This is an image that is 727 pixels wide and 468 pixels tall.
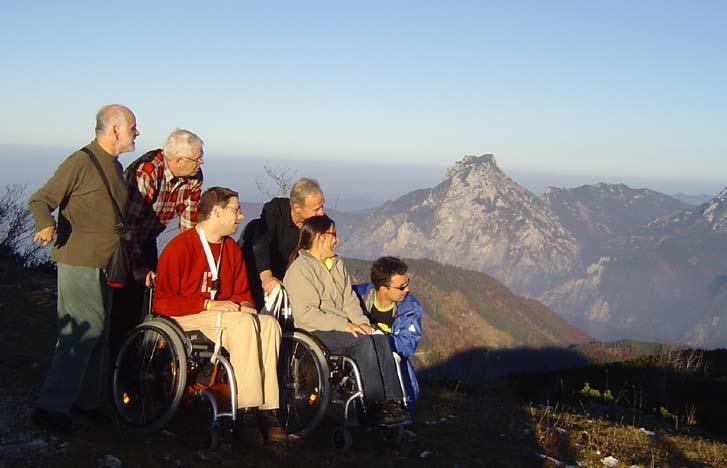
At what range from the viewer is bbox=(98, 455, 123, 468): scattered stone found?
4180 millimetres

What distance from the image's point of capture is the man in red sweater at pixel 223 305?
4.68 meters

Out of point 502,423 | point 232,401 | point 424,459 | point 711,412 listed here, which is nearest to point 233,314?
point 232,401

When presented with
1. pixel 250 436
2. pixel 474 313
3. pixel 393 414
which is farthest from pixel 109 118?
pixel 474 313

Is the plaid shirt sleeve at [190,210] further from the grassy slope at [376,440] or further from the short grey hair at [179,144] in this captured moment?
the grassy slope at [376,440]

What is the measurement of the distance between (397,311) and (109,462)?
248 cm

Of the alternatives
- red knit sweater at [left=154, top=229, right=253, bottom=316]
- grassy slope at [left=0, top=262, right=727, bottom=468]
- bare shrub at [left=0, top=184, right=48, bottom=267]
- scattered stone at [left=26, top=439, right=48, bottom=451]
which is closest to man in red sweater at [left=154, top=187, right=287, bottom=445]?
red knit sweater at [left=154, top=229, right=253, bottom=316]

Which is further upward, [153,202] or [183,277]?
Answer: [153,202]

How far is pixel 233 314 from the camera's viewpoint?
4.74 meters

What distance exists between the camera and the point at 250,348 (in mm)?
4676

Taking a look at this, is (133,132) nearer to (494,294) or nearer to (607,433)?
(607,433)

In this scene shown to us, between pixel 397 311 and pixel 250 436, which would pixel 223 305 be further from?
pixel 397 311

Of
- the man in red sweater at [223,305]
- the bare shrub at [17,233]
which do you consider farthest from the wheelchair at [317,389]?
the bare shrub at [17,233]

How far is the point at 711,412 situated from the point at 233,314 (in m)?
8.18

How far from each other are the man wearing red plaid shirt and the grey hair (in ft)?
1.74
